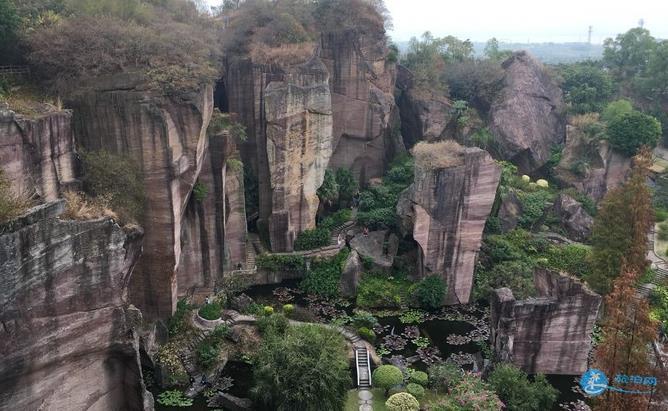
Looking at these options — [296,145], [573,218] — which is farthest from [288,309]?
[573,218]

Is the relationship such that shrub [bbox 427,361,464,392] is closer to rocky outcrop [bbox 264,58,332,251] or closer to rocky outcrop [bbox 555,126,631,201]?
rocky outcrop [bbox 264,58,332,251]

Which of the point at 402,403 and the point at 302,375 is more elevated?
the point at 302,375

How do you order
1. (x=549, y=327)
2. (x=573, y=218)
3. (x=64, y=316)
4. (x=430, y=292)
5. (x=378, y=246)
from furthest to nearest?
(x=573, y=218) < (x=378, y=246) < (x=430, y=292) < (x=549, y=327) < (x=64, y=316)

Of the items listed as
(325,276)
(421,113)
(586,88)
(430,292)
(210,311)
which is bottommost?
(430,292)

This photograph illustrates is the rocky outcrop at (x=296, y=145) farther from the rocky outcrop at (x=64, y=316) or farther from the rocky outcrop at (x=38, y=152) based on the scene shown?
the rocky outcrop at (x=64, y=316)

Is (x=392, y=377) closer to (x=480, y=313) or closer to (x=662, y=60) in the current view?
(x=480, y=313)

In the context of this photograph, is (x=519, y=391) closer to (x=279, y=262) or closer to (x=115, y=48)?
(x=279, y=262)

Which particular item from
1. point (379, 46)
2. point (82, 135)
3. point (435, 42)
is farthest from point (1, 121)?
point (435, 42)
